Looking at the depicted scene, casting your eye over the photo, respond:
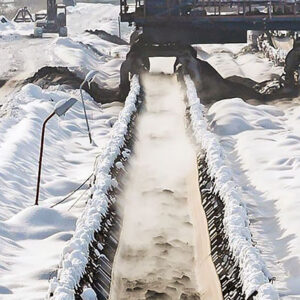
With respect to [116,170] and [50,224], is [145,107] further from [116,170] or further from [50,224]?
[50,224]

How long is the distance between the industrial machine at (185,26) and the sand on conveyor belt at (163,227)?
10295 mm

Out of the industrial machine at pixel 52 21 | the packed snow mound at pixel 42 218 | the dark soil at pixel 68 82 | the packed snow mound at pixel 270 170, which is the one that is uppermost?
the packed snow mound at pixel 42 218

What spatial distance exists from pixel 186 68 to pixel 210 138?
15.1 metres

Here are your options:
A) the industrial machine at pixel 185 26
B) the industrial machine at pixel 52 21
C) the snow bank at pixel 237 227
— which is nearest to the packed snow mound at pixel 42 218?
the snow bank at pixel 237 227

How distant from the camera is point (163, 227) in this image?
57.5ft

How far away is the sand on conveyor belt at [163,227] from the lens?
47.1ft

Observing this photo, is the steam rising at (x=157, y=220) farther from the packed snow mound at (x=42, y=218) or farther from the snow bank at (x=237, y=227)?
the packed snow mound at (x=42, y=218)

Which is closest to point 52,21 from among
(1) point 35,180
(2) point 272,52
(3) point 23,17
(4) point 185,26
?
(3) point 23,17

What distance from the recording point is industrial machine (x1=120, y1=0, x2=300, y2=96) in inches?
1452

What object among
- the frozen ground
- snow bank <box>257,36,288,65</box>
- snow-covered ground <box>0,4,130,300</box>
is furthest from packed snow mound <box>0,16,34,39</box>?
the frozen ground

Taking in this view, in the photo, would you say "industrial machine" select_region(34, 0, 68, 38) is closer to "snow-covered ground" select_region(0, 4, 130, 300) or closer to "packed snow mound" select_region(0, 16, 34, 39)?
"packed snow mound" select_region(0, 16, 34, 39)

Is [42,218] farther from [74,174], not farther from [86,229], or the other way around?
[74,174]

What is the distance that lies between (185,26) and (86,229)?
24299 millimetres

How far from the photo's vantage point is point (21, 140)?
24.9 m
